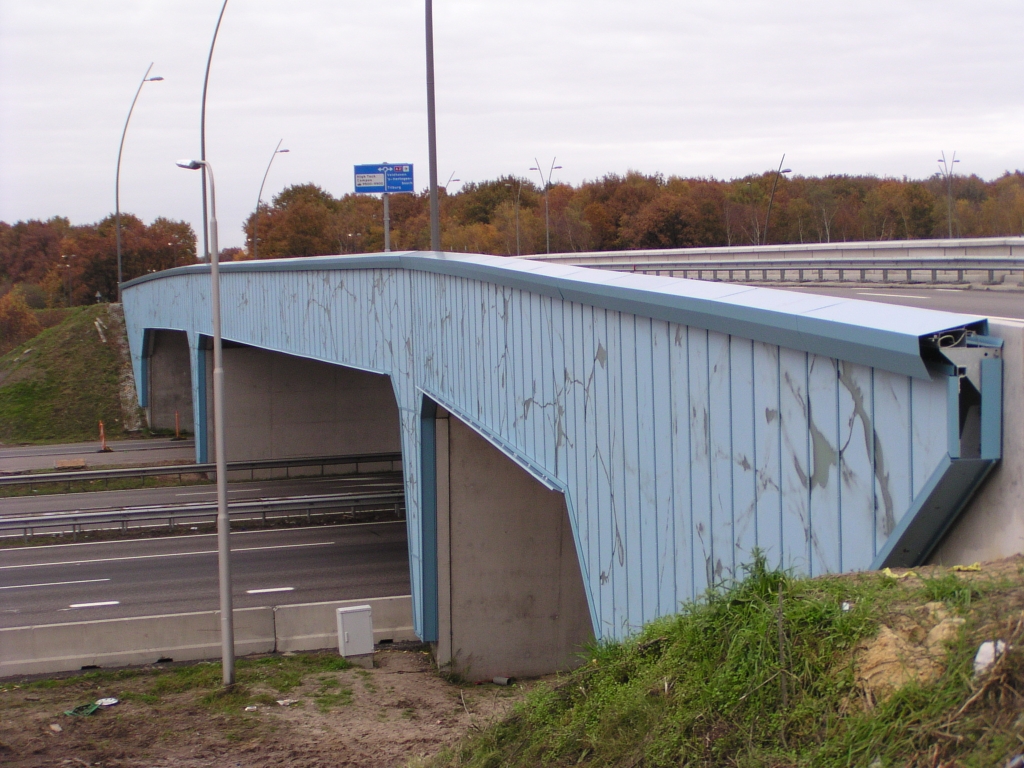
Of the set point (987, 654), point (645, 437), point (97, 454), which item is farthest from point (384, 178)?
point (97, 454)

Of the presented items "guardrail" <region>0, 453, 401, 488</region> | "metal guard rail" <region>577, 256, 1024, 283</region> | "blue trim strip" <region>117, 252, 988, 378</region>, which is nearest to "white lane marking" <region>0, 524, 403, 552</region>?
"guardrail" <region>0, 453, 401, 488</region>

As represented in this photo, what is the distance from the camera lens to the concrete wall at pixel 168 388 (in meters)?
49.6

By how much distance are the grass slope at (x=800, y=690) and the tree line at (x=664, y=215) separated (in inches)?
607

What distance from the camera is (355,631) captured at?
16453 mm

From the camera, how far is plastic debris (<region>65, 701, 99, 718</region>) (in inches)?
541

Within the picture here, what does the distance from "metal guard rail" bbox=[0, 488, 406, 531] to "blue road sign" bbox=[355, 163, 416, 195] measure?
8.17 metres

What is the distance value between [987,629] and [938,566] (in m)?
0.95

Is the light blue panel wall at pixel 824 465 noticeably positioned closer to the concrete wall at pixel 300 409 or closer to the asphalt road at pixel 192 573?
the asphalt road at pixel 192 573

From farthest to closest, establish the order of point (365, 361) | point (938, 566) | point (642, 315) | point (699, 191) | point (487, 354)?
1. point (699, 191)
2. point (365, 361)
3. point (487, 354)
4. point (642, 315)
5. point (938, 566)

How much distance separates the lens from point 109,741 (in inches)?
500

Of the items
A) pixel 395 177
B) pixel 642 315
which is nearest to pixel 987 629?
pixel 642 315

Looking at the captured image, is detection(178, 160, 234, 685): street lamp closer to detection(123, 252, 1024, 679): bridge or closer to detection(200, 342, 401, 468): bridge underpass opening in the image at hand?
detection(123, 252, 1024, 679): bridge

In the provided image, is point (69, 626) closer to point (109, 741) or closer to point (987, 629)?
point (109, 741)

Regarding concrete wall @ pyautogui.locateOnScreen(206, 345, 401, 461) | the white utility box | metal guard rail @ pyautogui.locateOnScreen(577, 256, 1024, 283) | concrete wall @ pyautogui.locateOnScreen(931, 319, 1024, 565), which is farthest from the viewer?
concrete wall @ pyautogui.locateOnScreen(206, 345, 401, 461)
